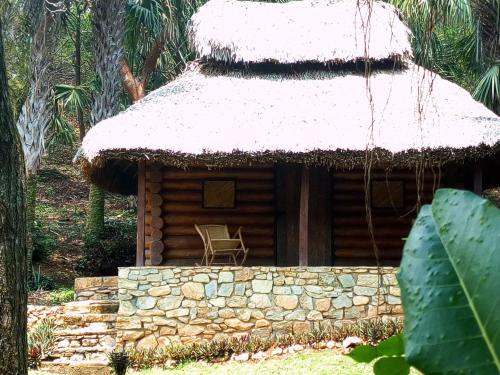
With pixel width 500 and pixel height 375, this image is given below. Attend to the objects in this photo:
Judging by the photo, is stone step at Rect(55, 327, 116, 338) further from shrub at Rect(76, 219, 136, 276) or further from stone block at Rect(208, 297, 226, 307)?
shrub at Rect(76, 219, 136, 276)

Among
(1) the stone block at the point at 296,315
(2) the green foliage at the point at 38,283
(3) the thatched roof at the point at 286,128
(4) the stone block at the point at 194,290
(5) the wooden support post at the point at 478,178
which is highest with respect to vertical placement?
(3) the thatched roof at the point at 286,128

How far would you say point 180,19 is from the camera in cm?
1759

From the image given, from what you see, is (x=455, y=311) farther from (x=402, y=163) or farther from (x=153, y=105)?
(x=153, y=105)

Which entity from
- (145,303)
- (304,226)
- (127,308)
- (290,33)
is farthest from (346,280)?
(290,33)

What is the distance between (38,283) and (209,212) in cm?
481

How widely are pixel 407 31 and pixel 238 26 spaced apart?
3093 millimetres

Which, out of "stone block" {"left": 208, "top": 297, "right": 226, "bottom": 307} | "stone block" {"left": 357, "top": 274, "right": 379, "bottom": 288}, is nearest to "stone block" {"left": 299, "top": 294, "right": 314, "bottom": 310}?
"stone block" {"left": 357, "top": 274, "right": 379, "bottom": 288}

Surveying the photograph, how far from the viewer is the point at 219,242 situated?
34.1 ft

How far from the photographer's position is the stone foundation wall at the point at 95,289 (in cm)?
1171

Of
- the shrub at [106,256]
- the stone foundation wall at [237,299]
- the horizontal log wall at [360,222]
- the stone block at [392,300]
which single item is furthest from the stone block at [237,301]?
the shrub at [106,256]

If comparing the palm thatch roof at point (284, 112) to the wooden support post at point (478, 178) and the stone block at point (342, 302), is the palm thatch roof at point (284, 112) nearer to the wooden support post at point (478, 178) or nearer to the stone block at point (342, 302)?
the wooden support post at point (478, 178)

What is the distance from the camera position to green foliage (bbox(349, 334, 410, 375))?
2.56 ft

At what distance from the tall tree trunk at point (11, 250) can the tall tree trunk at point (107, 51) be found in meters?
10.7

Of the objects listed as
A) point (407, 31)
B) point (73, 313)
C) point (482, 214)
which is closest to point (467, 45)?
point (407, 31)
